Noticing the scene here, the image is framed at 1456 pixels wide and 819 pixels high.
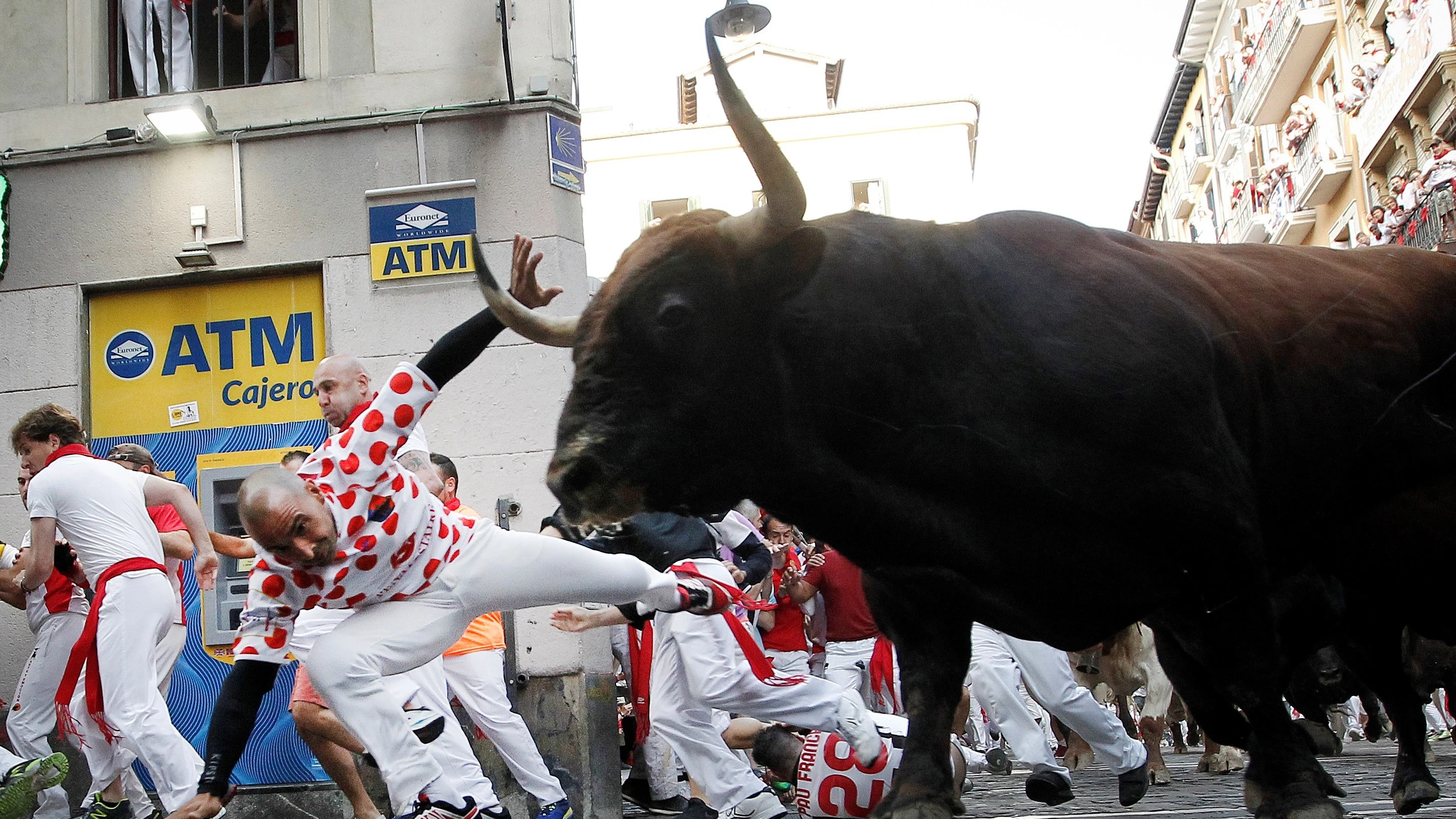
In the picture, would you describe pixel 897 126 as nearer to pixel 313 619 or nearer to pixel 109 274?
pixel 109 274

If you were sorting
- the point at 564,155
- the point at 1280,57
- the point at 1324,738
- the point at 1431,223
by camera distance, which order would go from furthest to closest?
the point at 1280,57 → the point at 1431,223 → the point at 564,155 → the point at 1324,738

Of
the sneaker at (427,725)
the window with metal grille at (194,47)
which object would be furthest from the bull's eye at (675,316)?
the window with metal grille at (194,47)

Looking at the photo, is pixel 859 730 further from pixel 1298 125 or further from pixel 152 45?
pixel 1298 125

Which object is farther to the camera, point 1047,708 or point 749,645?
point 1047,708

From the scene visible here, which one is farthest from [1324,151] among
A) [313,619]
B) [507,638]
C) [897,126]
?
[313,619]

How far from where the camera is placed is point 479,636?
289 inches

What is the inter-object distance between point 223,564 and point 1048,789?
5.85 meters

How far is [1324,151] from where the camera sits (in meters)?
31.1

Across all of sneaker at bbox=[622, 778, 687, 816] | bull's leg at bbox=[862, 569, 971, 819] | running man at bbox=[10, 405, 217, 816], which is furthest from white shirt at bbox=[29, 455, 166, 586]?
bull's leg at bbox=[862, 569, 971, 819]

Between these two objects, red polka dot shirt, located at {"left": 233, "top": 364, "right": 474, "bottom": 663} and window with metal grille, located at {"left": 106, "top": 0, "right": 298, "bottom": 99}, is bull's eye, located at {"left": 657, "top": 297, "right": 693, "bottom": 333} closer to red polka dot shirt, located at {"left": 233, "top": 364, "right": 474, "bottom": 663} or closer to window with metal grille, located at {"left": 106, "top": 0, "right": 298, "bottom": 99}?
red polka dot shirt, located at {"left": 233, "top": 364, "right": 474, "bottom": 663}

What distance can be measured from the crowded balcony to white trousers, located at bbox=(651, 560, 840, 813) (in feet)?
96.3

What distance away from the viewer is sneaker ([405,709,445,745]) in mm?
5098

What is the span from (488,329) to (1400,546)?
9.94 feet

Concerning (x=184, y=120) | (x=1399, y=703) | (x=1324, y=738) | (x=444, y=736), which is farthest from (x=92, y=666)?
(x=1324, y=738)
